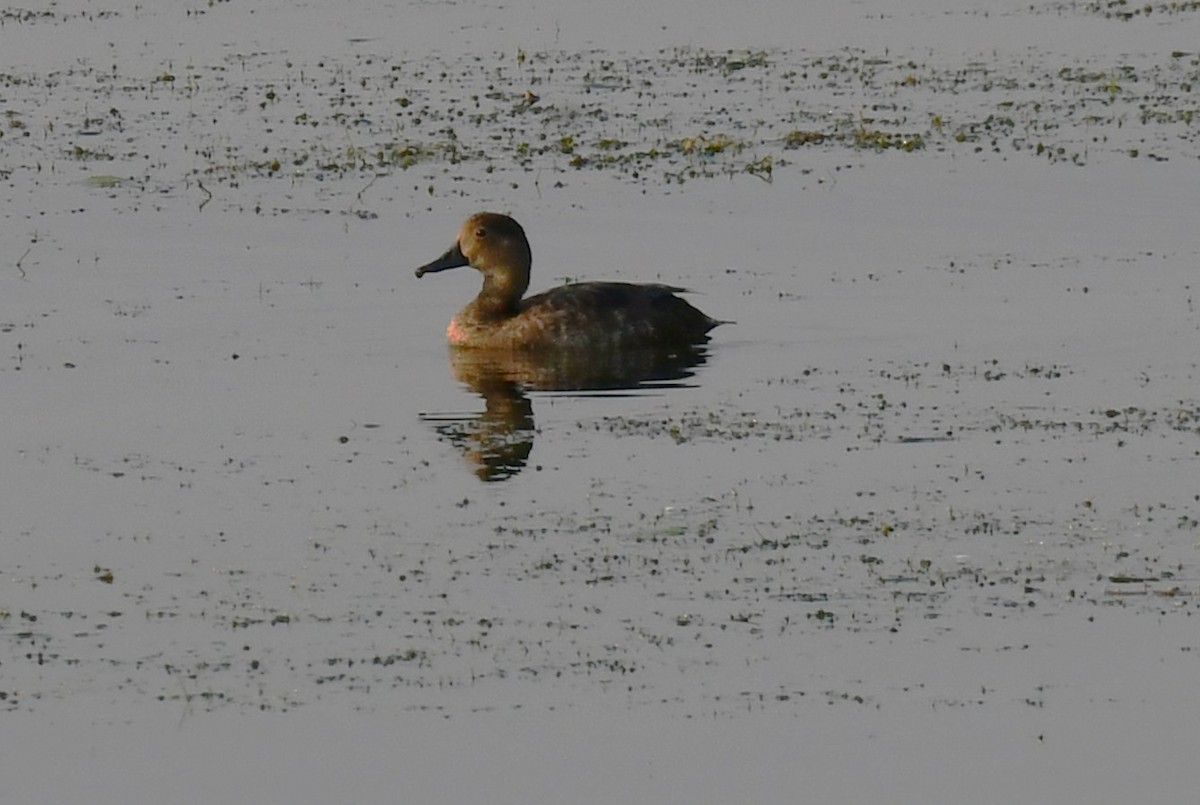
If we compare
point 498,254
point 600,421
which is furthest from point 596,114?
point 600,421

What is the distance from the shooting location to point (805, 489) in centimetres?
1353

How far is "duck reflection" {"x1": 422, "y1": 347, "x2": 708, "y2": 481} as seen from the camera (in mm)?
15250

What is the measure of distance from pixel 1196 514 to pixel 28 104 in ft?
51.3

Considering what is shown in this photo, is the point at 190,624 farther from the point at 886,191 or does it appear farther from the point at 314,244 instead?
the point at 886,191

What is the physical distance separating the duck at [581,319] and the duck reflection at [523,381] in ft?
0.27

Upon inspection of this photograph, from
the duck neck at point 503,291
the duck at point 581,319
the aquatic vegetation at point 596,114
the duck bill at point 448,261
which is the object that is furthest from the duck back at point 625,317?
the aquatic vegetation at point 596,114

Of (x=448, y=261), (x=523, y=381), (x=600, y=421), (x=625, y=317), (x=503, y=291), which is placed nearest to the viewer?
(x=600, y=421)

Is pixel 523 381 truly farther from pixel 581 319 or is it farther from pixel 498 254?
pixel 498 254

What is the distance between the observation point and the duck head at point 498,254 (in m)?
19.1

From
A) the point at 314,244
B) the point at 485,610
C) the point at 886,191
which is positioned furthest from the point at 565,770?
the point at 886,191

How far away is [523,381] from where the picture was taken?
57.8ft

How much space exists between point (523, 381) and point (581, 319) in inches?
32.5

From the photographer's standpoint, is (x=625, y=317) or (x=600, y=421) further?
(x=625, y=317)

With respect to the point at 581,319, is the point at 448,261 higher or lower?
higher
